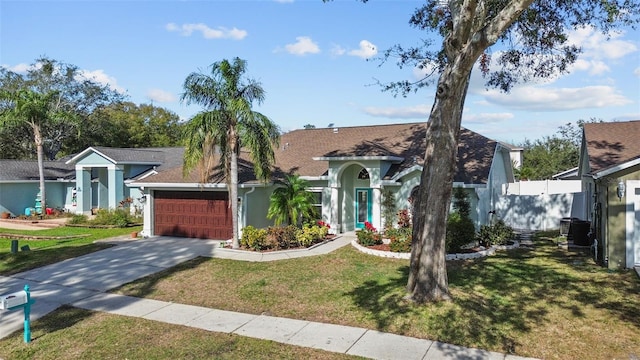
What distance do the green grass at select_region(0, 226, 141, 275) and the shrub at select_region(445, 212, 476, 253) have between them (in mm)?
12980

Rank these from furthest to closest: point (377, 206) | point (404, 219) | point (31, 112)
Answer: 1. point (31, 112)
2. point (377, 206)
3. point (404, 219)

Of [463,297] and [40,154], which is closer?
[463,297]

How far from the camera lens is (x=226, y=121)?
15.8 metres

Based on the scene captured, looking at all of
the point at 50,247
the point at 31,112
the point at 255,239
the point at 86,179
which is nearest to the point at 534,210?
the point at 255,239

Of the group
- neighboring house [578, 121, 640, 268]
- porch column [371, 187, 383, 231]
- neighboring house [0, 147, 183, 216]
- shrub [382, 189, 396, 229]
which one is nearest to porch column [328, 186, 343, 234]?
porch column [371, 187, 383, 231]

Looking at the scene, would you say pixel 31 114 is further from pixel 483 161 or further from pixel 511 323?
pixel 511 323

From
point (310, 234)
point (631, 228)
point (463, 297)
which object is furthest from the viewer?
point (310, 234)

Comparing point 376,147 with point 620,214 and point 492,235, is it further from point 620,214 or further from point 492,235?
point 620,214

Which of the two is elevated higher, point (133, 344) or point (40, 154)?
point (40, 154)

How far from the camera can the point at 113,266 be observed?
14.1 metres

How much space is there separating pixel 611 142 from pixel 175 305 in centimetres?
1531

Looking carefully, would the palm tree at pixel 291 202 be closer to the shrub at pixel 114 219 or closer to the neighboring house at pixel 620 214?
the neighboring house at pixel 620 214

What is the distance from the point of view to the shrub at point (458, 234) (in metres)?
14.3

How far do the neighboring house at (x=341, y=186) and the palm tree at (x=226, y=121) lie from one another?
2179mm
